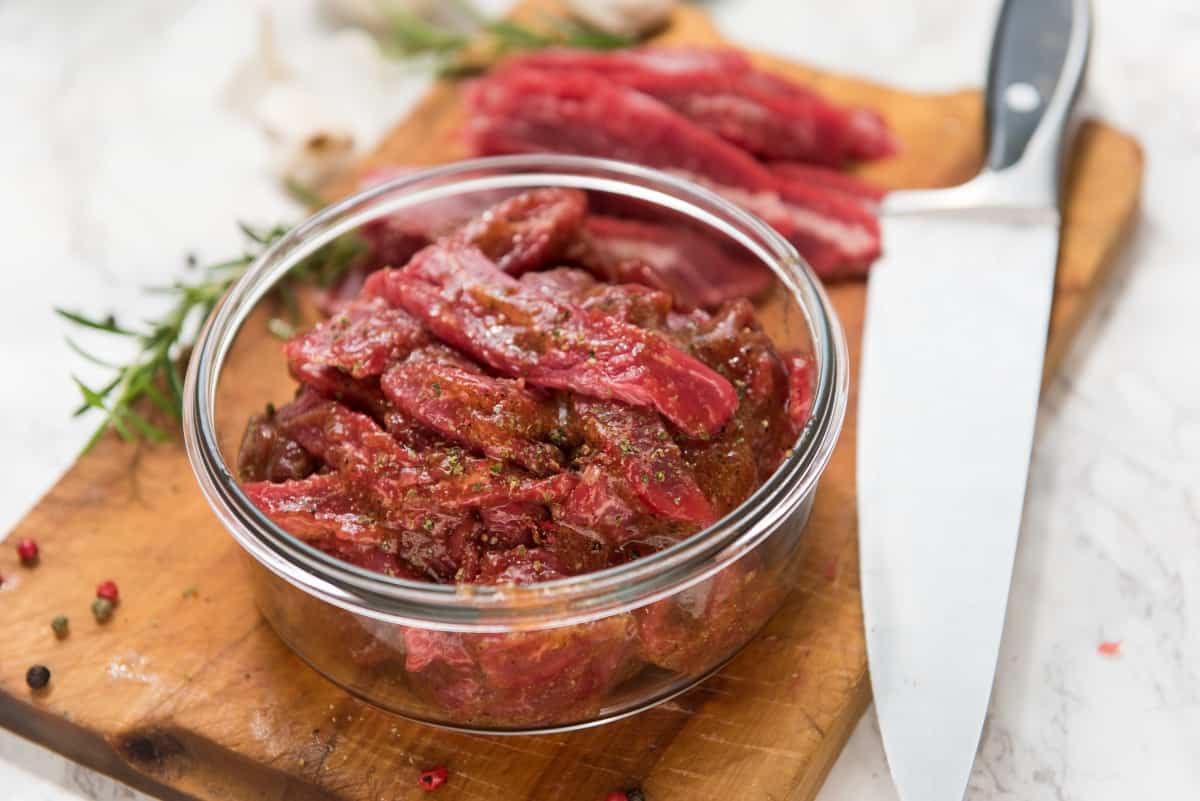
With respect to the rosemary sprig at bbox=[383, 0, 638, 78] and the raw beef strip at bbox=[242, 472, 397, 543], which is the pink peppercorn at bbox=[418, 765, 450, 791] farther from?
the rosemary sprig at bbox=[383, 0, 638, 78]

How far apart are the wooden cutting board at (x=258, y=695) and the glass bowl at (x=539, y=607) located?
0.07m

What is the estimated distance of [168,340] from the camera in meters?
3.24

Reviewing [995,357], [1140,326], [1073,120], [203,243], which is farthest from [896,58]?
[203,243]

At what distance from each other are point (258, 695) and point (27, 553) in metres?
0.66

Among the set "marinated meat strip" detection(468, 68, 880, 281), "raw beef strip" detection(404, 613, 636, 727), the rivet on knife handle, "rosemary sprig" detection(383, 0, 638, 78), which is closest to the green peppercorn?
"raw beef strip" detection(404, 613, 636, 727)

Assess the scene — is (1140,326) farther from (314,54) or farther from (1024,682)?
(314,54)

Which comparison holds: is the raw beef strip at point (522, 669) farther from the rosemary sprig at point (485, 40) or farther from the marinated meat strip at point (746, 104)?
the rosemary sprig at point (485, 40)

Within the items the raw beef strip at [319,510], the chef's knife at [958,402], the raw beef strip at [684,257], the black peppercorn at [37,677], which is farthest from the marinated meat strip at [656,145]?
the black peppercorn at [37,677]

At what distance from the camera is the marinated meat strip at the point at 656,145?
11.6ft

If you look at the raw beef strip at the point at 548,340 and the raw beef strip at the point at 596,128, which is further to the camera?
the raw beef strip at the point at 596,128

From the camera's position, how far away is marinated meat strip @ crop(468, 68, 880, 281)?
A: 3.55m

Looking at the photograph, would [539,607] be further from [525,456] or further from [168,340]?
[168,340]

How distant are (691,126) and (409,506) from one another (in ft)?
5.49

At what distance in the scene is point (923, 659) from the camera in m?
2.65
